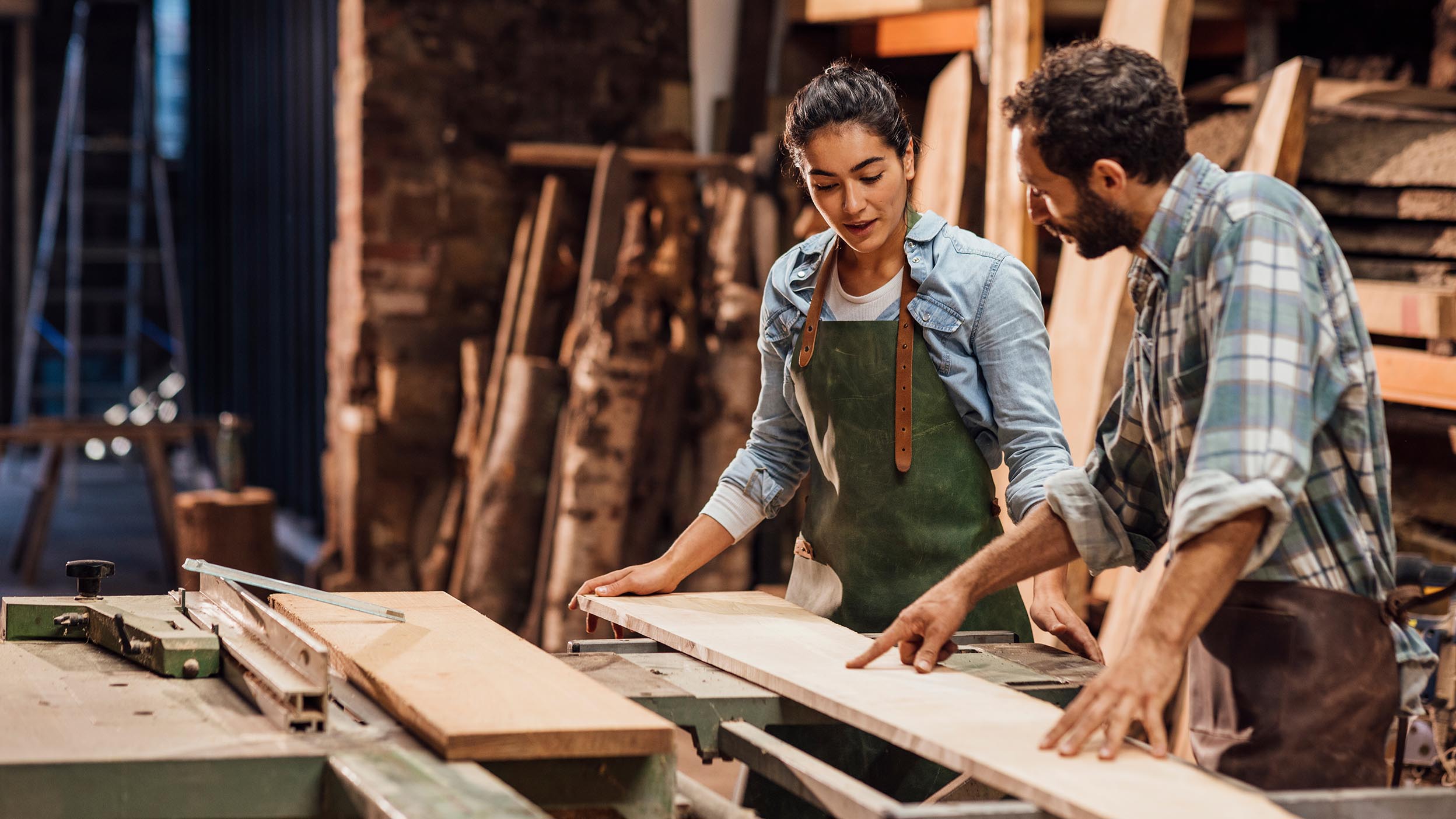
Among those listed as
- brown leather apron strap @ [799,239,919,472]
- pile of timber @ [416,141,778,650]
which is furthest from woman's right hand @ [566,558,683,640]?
pile of timber @ [416,141,778,650]

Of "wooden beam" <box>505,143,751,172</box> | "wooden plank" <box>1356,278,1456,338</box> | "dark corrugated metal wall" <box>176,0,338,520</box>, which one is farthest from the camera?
"dark corrugated metal wall" <box>176,0,338,520</box>

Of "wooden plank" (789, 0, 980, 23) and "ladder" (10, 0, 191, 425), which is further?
"ladder" (10, 0, 191, 425)

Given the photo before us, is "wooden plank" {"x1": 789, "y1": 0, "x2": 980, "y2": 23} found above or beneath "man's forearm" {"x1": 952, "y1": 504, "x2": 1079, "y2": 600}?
above

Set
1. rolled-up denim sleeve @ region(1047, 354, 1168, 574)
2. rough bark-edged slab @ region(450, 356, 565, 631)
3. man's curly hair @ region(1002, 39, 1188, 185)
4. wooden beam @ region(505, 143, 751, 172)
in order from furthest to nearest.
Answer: wooden beam @ region(505, 143, 751, 172) < rough bark-edged slab @ region(450, 356, 565, 631) < rolled-up denim sleeve @ region(1047, 354, 1168, 574) < man's curly hair @ region(1002, 39, 1188, 185)

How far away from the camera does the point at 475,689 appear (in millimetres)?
1659

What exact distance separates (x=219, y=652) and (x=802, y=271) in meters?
1.10

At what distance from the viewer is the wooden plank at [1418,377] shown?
3525mm

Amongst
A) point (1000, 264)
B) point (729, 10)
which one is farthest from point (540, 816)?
point (729, 10)

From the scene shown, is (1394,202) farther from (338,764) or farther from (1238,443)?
(338,764)

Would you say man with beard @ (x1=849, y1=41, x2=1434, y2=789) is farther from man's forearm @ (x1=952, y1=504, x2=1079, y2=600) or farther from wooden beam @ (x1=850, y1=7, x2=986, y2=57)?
wooden beam @ (x1=850, y1=7, x2=986, y2=57)

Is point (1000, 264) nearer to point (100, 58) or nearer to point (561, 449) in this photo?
point (561, 449)

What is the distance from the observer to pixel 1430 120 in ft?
13.0

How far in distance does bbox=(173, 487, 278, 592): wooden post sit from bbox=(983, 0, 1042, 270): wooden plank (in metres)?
3.26

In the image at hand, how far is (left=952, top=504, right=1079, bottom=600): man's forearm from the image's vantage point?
184 cm
